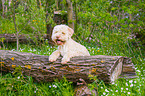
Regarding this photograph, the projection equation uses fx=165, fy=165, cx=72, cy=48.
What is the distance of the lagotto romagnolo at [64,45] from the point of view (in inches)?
137

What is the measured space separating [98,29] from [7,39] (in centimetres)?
404

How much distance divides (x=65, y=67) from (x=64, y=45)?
1.58ft

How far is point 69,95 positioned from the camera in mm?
3371

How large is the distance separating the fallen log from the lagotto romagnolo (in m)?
0.13

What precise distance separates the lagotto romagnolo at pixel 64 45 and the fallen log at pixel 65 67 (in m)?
0.13

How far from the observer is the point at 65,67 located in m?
3.55

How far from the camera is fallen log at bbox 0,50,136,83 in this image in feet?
11.3

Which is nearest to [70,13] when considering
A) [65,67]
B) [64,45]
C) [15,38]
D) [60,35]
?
[15,38]

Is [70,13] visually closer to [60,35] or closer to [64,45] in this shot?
[64,45]

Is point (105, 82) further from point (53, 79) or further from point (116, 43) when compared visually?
point (116, 43)

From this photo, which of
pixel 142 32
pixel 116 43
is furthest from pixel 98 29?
pixel 142 32

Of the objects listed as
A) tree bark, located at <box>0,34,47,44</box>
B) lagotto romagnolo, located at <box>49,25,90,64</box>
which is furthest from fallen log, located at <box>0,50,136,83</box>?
tree bark, located at <box>0,34,47,44</box>

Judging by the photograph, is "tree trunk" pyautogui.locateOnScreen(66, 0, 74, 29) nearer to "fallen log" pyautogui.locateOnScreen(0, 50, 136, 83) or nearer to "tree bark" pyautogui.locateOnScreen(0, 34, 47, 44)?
"tree bark" pyautogui.locateOnScreen(0, 34, 47, 44)

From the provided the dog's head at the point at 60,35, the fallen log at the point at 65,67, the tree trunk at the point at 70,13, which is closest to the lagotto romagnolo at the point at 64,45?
the dog's head at the point at 60,35
